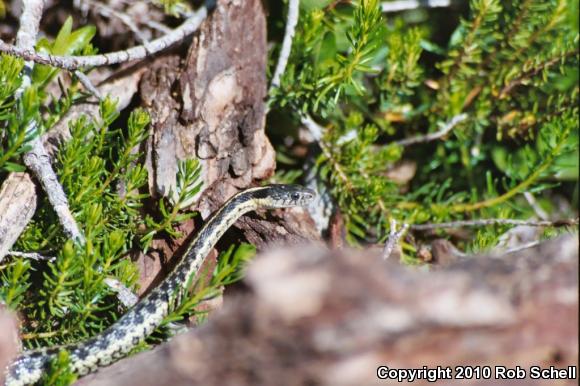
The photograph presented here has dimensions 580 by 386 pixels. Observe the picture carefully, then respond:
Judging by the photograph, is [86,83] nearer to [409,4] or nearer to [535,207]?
[409,4]

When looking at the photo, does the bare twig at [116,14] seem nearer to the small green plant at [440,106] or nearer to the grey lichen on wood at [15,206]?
the small green plant at [440,106]

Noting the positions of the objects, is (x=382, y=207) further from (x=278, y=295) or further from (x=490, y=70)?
(x=278, y=295)

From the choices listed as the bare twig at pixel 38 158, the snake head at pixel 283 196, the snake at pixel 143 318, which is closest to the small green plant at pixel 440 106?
the snake head at pixel 283 196

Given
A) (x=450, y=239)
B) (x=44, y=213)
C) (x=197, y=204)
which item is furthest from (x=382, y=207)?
(x=44, y=213)

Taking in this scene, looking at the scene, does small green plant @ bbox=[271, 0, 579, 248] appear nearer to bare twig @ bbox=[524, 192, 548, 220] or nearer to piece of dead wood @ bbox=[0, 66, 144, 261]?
bare twig @ bbox=[524, 192, 548, 220]

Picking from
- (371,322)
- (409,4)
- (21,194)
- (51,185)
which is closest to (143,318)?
(51,185)
